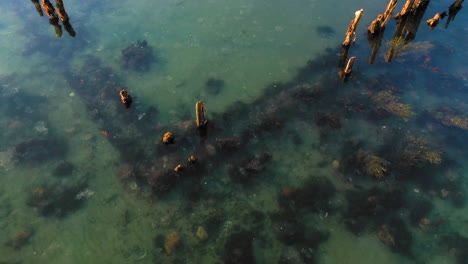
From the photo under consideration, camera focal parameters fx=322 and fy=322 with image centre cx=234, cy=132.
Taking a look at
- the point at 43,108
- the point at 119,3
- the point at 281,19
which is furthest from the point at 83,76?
the point at 281,19

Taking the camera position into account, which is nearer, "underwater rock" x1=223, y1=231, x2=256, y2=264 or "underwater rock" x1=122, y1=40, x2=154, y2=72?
"underwater rock" x1=223, y1=231, x2=256, y2=264

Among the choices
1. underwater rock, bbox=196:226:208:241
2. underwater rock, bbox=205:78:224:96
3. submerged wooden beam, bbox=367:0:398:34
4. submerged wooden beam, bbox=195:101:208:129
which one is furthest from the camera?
underwater rock, bbox=205:78:224:96

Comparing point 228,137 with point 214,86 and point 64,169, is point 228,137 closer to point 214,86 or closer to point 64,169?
point 214,86

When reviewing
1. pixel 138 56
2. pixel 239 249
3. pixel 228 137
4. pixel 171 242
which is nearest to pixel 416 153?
pixel 228 137

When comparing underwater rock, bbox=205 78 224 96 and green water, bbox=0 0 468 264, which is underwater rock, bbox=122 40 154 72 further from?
underwater rock, bbox=205 78 224 96

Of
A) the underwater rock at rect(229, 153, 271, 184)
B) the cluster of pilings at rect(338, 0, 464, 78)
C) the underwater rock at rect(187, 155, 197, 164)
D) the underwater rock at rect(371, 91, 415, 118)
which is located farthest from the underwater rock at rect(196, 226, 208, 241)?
the underwater rock at rect(371, 91, 415, 118)

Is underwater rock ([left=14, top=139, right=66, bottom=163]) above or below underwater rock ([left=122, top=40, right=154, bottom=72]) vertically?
below

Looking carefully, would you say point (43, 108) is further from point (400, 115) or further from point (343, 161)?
point (400, 115)
